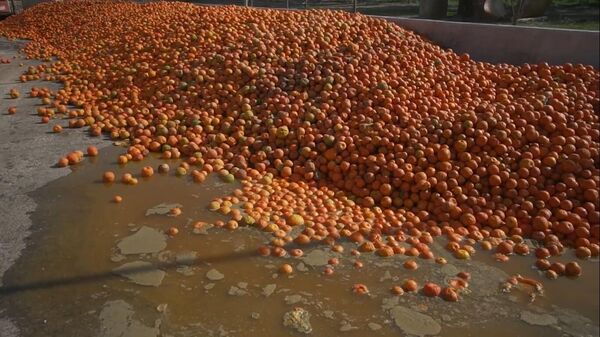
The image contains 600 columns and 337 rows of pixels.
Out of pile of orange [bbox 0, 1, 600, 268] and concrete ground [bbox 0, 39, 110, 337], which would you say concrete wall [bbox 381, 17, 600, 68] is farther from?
concrete ground [bbox 0, 39, 110, 337]

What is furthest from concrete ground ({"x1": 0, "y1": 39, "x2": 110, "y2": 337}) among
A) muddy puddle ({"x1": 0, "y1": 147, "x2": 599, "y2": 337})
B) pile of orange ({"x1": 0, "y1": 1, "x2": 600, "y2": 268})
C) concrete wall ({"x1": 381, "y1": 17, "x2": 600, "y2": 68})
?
concrete wall ({"x1": 381, "y1": 17, "x2": 600, "y2": 68})

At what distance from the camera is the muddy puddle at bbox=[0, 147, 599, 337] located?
2842 mm

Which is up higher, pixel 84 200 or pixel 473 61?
pixel 473 61

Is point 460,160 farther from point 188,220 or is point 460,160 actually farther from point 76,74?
point 76,74

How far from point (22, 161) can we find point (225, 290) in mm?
3237

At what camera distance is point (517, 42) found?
23.0 feet

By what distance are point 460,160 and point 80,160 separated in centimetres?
404

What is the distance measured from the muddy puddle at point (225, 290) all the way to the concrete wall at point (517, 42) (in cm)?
407

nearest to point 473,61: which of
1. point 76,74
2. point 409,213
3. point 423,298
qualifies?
point 409,213

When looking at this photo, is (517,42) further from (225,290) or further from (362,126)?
(225,290)

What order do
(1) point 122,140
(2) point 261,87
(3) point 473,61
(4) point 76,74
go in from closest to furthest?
(1) point 122,140 → (2) point 261,87 → (3) point 473,61 → (4) point 76,74

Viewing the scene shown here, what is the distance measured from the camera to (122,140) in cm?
Result: 557

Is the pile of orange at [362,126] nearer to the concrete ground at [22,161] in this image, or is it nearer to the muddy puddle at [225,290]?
the muddy puddle at [225,290]

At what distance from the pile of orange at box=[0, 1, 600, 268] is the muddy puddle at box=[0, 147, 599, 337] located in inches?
10.2
